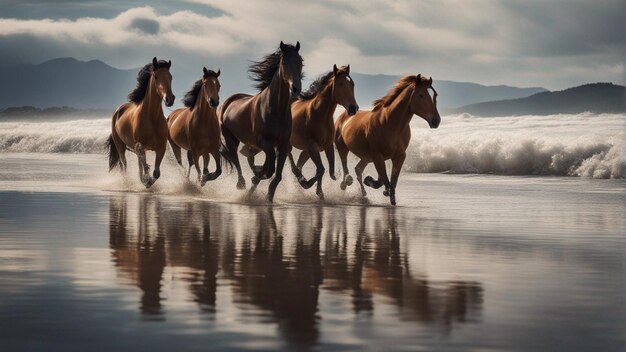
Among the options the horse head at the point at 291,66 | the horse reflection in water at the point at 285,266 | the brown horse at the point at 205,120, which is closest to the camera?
the horse reflection in water at the point at 285,266

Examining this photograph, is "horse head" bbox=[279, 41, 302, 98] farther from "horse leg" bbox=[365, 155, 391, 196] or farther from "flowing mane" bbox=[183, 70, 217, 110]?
"flowing mane" bbox=[183, 70, 217, 110]

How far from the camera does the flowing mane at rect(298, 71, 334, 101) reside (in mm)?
18891

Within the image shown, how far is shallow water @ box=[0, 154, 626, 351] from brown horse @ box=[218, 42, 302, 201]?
1.26 metres

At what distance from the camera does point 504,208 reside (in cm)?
1748

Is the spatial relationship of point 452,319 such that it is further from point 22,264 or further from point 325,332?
point 22,264

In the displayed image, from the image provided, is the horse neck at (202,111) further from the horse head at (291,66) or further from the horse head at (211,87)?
the horse head at (291,66)

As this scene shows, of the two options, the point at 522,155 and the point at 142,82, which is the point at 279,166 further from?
the point at 522,155

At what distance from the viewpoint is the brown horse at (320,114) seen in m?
18.5

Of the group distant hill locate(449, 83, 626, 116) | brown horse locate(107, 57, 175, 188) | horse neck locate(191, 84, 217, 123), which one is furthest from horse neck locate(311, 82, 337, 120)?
distant hill locate(449, 83, 626, 116)

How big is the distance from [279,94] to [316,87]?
96cm

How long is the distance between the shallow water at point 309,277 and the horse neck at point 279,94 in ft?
5.75

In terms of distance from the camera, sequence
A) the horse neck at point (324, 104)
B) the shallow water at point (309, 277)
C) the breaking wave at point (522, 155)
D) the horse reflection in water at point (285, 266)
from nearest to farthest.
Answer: the shallow water at point (309, 277)
the horse reflection in water at point (285, 266)
the horse neck at point (324, 104)
the breaking wave at point (522, 155)

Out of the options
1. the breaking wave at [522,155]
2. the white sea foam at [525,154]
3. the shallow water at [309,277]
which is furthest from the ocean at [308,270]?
the white sea foam at [525,154]

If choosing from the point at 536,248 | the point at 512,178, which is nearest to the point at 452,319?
the point at 536,248
